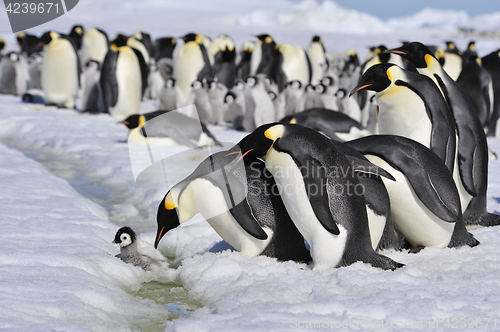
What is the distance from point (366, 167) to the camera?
2.58 m

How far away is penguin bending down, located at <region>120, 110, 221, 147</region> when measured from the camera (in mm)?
5914

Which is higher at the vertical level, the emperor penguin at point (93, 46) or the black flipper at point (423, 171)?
the emperor penguin at point (93, 46)

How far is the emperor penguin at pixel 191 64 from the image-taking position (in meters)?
10.8

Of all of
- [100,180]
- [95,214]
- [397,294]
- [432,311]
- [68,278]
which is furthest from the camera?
[100,180]

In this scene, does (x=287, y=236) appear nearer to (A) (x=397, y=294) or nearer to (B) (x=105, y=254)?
(A) (x=397, y=294)

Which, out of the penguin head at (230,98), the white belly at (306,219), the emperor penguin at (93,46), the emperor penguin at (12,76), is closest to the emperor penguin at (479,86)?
the penguin head at (230,98)

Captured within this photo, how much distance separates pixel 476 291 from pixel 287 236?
0.94 metres

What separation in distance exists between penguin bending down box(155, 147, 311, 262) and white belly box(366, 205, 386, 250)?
0.36 metres

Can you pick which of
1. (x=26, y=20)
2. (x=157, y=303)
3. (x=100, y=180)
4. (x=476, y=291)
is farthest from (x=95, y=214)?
(x=26, y=20)

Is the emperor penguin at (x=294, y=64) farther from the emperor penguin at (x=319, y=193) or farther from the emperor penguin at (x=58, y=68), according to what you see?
the emperor penguin at (x=319, y=193)

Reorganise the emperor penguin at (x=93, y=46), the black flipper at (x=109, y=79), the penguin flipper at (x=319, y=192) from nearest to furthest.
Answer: the penguin flipper at (x=319, y=192) < the black flipper at (x=109, y=79) < the emperor penguin at (x=93, y=46)

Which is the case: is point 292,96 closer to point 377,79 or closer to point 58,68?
point 58,68

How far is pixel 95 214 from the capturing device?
372 centimetres

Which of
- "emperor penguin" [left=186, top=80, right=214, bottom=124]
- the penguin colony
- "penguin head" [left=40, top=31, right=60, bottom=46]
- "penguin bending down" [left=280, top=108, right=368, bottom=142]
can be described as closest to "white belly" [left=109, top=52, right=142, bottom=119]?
"emperor penguin" [left=186, top=80, right=214, bottom=124]
